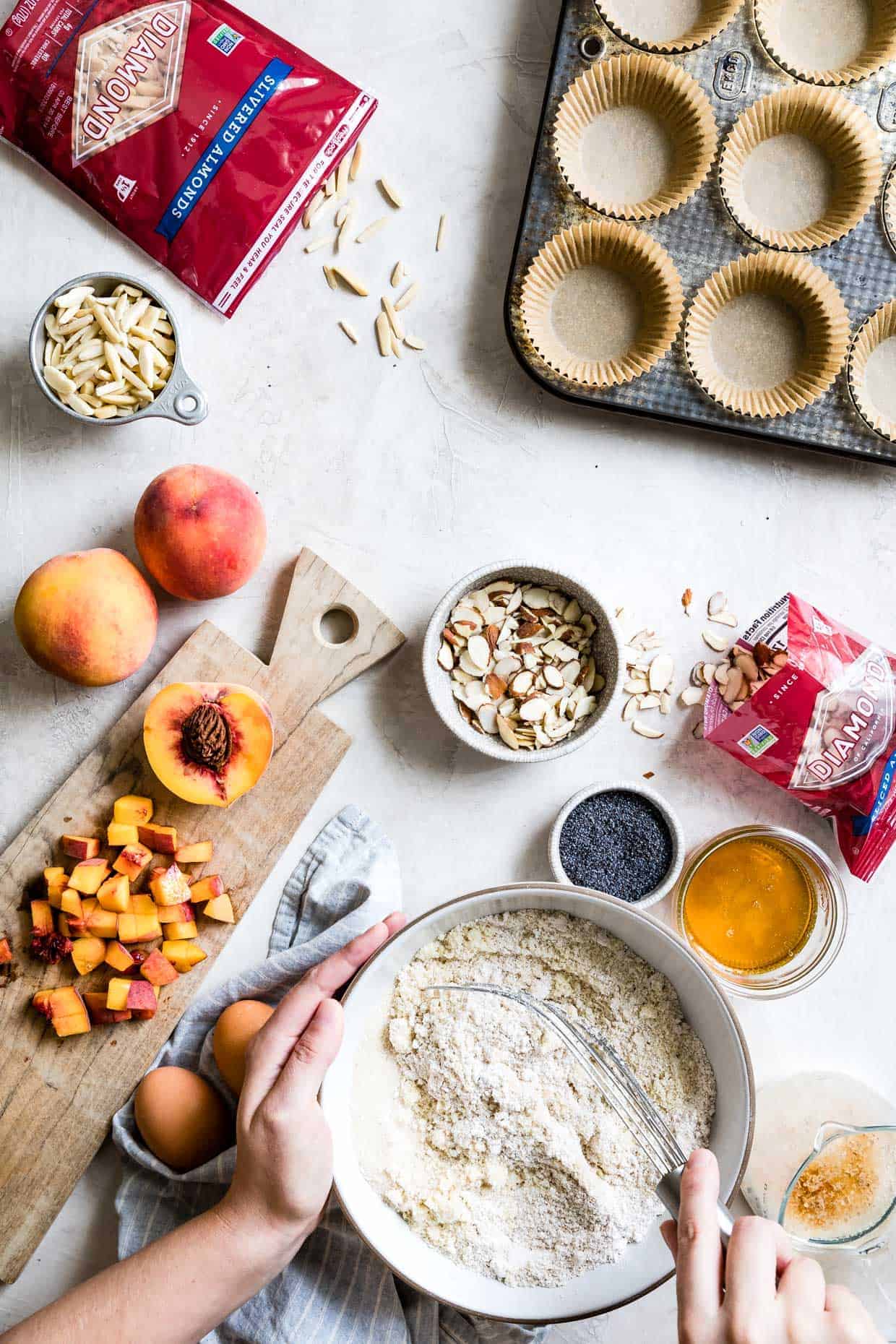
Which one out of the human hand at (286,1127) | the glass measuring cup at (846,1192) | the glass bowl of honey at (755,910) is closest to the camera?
the human hand at (286,1127)

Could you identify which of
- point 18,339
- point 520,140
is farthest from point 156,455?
point 520,140

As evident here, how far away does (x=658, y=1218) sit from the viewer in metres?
1.09

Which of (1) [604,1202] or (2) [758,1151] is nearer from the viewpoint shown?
(1) [604,1202]

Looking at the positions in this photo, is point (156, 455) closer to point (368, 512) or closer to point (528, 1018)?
point (368, 512)

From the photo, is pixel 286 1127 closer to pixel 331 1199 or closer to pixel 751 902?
pixel 331 1199

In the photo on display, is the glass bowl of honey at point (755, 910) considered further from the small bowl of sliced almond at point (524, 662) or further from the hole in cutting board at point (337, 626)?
the hole in cutting board at point (337, 626)

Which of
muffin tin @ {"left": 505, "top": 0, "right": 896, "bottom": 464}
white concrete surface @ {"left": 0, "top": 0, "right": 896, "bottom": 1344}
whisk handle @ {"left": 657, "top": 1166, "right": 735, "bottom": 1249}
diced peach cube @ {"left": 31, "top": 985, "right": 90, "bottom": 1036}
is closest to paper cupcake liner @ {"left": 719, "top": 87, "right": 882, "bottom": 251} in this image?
muffin tin @ {"left": 505, "top": 0, "right": 896, "bottom": 464}

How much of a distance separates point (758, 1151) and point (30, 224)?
63.2 inches

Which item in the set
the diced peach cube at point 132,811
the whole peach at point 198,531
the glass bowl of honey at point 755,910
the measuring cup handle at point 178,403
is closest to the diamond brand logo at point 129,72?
the measuring cup handle at point 178,403

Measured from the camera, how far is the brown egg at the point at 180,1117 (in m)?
1.20

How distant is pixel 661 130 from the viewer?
1267 millimetres

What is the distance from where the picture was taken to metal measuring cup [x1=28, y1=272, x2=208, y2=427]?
3.89ft

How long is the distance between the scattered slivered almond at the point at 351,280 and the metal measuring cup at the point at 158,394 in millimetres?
236

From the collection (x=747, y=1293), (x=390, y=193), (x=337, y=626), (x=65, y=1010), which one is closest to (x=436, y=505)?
(x=337, y=626)
